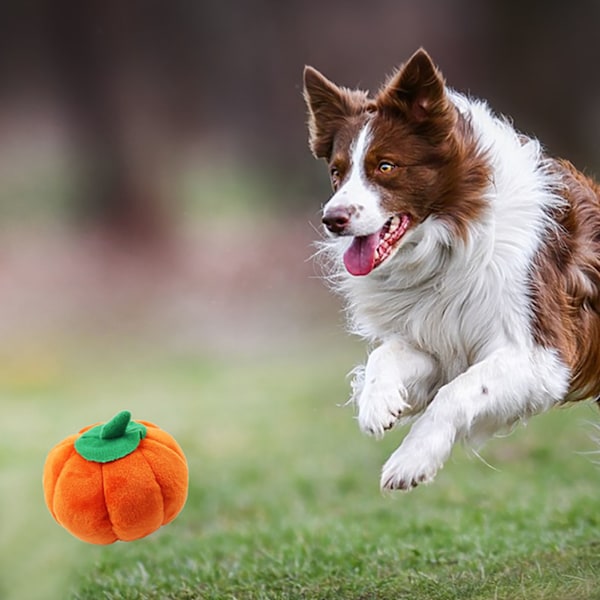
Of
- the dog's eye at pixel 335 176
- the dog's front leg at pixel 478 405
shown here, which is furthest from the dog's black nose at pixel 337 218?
the dog's front leg at pixel 478 405

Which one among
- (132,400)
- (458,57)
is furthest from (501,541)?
(458,57)

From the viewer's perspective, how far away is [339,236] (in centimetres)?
343

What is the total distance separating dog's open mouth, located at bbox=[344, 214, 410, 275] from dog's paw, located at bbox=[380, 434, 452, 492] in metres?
0.58

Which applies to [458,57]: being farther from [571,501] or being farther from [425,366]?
[425,366]

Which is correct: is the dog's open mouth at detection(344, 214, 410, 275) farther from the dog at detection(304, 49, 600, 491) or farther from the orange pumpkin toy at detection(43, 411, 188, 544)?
the orange pumpkin toy at detection(43, 411, 188, 544)

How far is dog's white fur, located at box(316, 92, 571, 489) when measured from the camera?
3387mm

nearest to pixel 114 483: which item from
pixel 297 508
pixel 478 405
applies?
pixel 478 405

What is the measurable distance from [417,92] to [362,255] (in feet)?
1.86

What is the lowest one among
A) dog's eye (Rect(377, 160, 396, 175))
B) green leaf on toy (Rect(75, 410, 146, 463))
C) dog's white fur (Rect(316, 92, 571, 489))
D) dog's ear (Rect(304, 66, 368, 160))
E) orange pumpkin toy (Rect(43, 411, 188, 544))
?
orange pumpkin toy (Rect(43, 411, 188, 544))

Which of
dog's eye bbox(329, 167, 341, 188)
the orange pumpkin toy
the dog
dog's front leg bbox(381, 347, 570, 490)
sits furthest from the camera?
dog's eye bbox(329, 167, 341, 188)

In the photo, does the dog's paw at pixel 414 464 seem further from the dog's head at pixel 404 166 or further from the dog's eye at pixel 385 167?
the dog's eye at pixel 385 167

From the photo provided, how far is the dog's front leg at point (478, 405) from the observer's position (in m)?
3.31

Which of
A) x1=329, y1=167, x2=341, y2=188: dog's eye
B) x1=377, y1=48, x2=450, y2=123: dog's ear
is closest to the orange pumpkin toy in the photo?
x1=329, y1=167, x2=341, y2=188: dog's eye

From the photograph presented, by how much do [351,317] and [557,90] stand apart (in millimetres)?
7815
